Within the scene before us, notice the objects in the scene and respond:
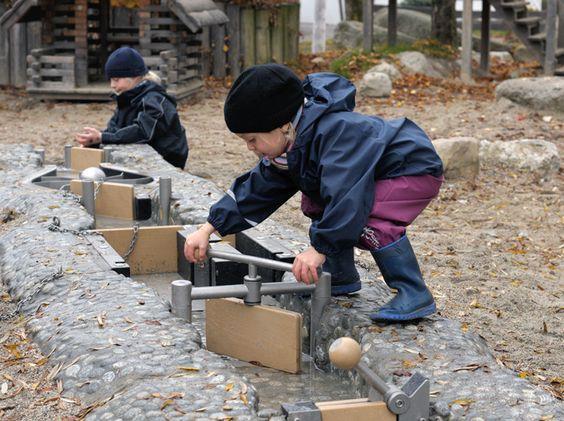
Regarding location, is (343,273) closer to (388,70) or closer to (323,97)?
(323,97)

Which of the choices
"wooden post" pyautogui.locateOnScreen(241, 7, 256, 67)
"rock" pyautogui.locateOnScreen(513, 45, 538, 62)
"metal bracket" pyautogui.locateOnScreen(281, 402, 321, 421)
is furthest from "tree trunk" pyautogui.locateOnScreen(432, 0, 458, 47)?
"metal bracket" pyautogui.locateOnScreen(281, 402, 321, 421)

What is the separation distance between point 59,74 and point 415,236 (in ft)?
25.1

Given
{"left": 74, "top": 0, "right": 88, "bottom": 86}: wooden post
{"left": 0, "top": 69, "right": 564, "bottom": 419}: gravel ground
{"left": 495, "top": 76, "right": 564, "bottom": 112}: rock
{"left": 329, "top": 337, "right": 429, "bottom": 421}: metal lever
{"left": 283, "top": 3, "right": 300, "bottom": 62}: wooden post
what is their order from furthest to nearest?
{"left": 283, "top": 3, "right": 300, "bottom": 62}: wooden post < {"left": 74, "top": 0, "right": 88, "bottom": 86}: wooden post < {"left": 495, "top": 76, "right": 564, "bottom": 112}: rock < {"left": 0, "top": 69, "right": 564, "bottom": 419}: gravel ground < {"left": 329, "top": 337, "right": 429, "bottom": 421}: metal lever

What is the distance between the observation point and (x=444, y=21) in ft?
62.7

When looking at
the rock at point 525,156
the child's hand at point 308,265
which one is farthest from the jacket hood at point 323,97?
the rock at point 525,156

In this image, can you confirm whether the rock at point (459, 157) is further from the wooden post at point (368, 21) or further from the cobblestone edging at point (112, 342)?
the wooden post at point (368, 21)

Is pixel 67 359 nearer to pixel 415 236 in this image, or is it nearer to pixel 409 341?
pixel 409 341

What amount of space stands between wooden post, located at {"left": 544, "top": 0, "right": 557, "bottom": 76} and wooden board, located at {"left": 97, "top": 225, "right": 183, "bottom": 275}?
1029cm

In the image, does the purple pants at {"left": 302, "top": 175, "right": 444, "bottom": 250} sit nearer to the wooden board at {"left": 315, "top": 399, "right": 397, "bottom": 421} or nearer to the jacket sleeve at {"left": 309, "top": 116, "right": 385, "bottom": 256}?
the jacket sleeve at {"left": 309, "top": 116, "right": 385, "bottom": 256}

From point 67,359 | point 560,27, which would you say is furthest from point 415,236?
point 560,27

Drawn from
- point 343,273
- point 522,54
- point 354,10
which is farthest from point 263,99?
point 354,10

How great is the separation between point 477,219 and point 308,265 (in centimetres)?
436

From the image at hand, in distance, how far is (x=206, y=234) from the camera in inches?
185

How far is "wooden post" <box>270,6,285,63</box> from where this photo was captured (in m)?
17.3
